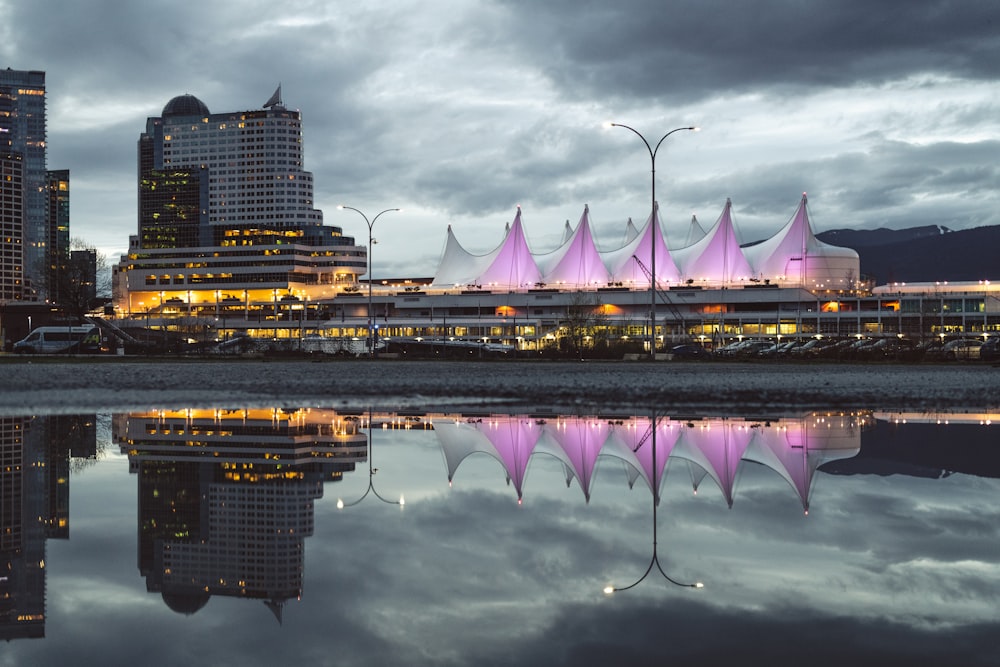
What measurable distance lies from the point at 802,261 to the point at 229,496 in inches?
5250

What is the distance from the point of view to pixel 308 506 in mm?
7004

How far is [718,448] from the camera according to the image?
10.4 m

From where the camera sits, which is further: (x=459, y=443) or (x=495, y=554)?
(x=459, y=443)

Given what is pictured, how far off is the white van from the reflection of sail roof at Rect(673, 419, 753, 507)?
5616 cm

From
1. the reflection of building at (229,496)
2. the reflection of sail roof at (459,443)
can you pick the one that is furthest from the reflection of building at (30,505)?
the reflection of sail roof at (459,443)

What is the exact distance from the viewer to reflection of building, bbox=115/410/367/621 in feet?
16.4

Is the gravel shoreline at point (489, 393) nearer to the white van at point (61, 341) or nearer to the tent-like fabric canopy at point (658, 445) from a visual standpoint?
the tent-like fabric canopy at point (658, 445)

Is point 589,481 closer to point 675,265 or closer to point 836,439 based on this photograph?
point 836,439

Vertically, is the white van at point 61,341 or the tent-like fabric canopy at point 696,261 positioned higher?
the tent-like fabric canopy at point 696,261

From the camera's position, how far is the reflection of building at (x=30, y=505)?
453 cm

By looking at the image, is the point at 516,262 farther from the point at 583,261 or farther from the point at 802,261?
the point at 802,261

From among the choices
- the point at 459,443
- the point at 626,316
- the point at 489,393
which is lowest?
the point at 489,393

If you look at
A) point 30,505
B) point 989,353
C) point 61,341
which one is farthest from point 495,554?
point 61,341

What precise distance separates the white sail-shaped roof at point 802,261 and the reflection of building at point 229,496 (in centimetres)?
12712
